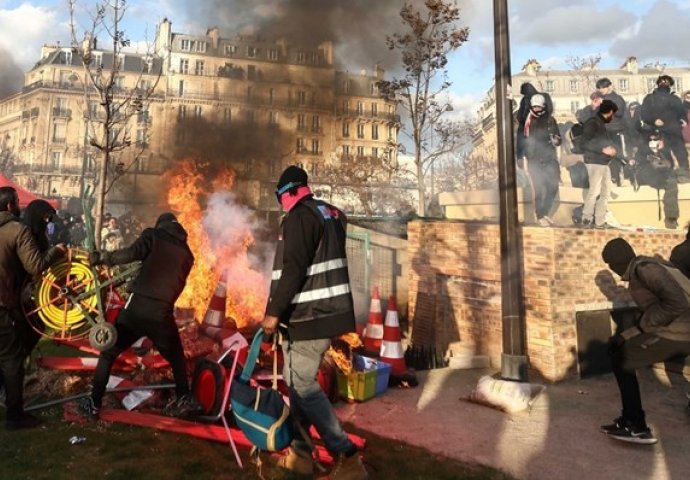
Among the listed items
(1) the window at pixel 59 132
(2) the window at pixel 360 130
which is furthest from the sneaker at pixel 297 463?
(1) the window at pixel 59 132

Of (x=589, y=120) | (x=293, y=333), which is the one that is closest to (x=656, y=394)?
(x=589, y=120)

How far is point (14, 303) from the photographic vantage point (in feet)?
12.8

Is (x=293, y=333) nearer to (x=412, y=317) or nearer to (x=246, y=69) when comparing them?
(x=412, y=317)

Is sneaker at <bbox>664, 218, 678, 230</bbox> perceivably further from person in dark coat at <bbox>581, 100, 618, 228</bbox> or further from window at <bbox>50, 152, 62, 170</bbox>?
window at <bbox>50, 152, 62, 170</bbox>

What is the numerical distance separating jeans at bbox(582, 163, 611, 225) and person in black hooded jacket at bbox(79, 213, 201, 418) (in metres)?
5.70

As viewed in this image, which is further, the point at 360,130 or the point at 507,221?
the point at 360,130

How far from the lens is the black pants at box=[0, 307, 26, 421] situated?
3.82 meters

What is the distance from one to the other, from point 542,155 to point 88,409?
6.60 meters

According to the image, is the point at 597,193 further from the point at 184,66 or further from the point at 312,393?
the point at 184,66

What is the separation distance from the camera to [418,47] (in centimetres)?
1254

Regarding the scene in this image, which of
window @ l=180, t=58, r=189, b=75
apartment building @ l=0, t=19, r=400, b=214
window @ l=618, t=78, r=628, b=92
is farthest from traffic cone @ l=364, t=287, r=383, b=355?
window @ l=618, t=78, r=628, b=92

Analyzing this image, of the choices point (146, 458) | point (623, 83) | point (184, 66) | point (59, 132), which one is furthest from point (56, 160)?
point (623, 83)

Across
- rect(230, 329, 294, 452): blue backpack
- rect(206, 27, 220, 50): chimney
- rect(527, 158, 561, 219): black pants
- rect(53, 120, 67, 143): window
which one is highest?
rect(53, 120, 67, 143): window

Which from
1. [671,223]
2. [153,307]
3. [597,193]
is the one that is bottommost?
[153,307]
